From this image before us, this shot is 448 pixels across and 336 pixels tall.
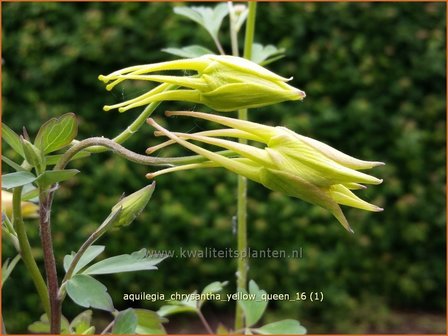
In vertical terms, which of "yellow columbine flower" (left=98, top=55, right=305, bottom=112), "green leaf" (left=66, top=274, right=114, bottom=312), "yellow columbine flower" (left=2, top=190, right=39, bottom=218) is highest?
"yellow columbine flower" (left=98, top=55, right=305, bottom=112)

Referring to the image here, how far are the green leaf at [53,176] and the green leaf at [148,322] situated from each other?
23 cm

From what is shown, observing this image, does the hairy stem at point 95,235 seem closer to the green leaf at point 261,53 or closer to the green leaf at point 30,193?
the green leaf at point 30,193

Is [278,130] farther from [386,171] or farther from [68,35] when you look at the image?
[386,171]

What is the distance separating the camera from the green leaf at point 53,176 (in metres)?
0.57

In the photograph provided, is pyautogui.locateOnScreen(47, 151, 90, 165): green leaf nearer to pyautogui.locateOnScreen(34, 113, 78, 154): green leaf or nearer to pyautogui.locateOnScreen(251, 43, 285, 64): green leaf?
pyautogui.locateOnScreen(34, 113, 78, 154): green leaf

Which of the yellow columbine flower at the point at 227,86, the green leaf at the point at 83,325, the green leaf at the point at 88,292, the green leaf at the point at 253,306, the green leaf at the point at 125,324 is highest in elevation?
the yellow columbine flower at the point at 227,86

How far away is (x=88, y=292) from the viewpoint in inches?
24.4

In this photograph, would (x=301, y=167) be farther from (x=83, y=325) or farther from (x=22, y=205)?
(x=22, y=205)

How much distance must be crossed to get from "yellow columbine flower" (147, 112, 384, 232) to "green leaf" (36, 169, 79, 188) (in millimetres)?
76

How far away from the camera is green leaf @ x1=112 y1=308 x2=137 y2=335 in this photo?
1.99 ft

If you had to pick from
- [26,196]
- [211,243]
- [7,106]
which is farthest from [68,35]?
[26,196]

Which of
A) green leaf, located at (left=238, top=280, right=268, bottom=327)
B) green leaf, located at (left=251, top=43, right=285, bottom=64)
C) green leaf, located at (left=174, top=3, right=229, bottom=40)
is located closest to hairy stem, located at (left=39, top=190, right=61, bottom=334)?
green leaf, located at (left=238, top=280, right=268, bottom=327)

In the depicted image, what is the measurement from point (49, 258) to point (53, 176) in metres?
0.08

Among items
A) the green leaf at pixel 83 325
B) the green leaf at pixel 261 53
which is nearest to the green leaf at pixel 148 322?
the green leaf at pixel 83 325
